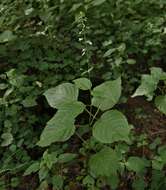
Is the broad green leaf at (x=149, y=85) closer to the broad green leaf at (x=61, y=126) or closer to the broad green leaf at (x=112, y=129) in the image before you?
the broad green leaf at (x=112, y=129)

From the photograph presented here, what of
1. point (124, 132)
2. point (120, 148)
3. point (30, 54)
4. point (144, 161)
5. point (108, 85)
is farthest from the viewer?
point (30, 54)

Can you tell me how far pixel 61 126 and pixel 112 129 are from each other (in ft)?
0.93

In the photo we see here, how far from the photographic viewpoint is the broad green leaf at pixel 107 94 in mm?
2096

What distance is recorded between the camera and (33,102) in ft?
9.89

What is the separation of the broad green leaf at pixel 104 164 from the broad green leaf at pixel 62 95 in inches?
14.7

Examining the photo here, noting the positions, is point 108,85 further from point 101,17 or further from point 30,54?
point 101,17

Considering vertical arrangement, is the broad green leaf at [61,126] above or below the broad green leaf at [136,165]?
above

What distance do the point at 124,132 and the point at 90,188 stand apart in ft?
2.71

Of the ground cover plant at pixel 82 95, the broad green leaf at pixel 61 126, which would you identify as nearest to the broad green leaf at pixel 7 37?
the ground cover plant at pixel 82 95

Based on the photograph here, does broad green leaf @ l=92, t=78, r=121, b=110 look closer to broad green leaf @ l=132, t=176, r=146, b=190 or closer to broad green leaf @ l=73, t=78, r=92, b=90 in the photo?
broad green leaf @ l=73, t=78, r=92, b=90

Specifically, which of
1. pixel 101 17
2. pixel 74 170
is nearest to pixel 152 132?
pixel 74 170

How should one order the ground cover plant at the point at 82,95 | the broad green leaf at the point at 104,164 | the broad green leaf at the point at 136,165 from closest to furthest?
the broad green leaf at the point at 104,164 < the ground cover plant at the point at 82,95 < the broad green leaf at the point at 136,165

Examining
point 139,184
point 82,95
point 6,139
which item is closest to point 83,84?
point 139,184

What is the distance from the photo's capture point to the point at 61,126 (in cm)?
200
